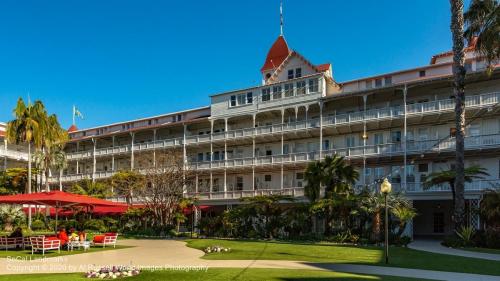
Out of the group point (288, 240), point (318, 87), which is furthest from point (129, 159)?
point (288, 240)

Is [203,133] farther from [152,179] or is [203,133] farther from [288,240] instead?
[288,240]

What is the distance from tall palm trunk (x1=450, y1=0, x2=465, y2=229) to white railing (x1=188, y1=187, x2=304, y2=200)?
16.5 meters

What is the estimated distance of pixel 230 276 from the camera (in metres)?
13.1

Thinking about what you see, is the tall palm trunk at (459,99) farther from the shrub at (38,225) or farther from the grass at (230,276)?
the shrub at (38,225)

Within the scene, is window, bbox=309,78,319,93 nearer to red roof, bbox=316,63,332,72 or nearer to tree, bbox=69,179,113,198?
red roof, bbox=316,63,332,72

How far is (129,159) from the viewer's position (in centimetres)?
5722

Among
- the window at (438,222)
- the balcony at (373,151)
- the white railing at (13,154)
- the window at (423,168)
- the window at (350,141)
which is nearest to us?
the balcony at (373,151)

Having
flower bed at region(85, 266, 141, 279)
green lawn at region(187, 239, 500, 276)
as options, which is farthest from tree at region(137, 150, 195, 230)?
flower bed at region(85, 266, 141, 279)

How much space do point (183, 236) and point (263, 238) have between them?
765 centimetres

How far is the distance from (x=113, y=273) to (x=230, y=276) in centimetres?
352

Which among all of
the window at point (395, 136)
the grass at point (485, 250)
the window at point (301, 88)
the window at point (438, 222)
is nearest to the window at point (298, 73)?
the window at point (301, 88)

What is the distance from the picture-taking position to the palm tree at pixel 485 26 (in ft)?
78.7

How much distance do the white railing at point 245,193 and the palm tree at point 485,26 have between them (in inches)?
782

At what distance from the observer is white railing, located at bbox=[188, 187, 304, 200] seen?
136 feet
